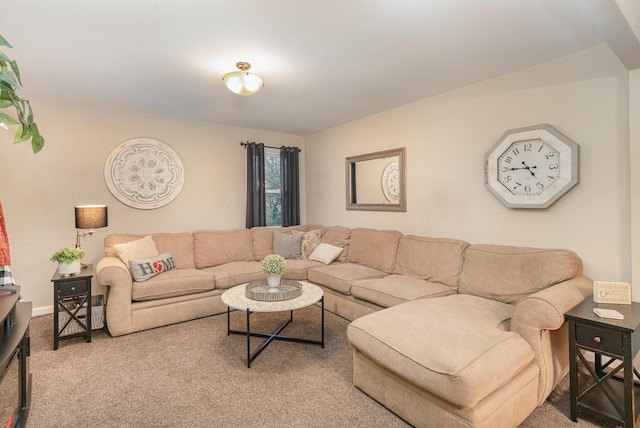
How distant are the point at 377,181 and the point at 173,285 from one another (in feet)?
8.97

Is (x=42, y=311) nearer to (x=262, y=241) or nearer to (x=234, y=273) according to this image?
(x=234, y=273)

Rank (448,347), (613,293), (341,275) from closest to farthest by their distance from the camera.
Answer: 1. (448,347)
2. (613,293)
3. (341,275)

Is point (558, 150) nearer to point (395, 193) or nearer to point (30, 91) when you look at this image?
point (395, 193)

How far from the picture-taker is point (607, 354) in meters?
1.72

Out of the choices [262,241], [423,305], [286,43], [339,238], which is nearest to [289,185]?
[262,241]

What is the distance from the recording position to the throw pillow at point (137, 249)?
342 centimetres

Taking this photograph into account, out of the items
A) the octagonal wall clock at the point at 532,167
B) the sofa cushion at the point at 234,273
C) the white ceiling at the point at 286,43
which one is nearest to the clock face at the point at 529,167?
the octagonal wall clock at the point at 532,167

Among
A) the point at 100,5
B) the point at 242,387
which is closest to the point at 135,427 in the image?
the point at 242,387

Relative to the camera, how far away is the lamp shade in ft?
10.8

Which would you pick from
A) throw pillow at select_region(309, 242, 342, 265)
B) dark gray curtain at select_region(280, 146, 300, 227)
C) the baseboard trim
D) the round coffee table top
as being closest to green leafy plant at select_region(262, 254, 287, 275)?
the round coffee table top

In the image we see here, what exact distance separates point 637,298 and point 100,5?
153 inches

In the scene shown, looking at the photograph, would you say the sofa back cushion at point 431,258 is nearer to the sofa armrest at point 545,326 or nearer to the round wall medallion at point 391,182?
the round wall medallion at point 391,182

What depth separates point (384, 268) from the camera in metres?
3.69

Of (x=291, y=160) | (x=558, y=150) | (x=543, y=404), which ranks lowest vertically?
(x=543, y=404)
